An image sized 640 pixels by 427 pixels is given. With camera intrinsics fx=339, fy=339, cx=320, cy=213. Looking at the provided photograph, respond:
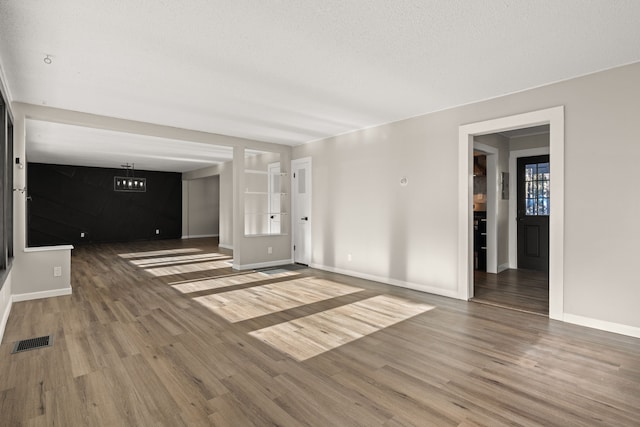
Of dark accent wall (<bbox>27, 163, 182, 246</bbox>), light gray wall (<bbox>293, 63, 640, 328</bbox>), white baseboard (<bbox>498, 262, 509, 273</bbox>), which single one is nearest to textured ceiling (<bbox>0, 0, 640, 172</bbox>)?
light gray wall (<bbox>293, 63, 640, 328</bbox>)

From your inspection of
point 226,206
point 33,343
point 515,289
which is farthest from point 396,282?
point 226,206

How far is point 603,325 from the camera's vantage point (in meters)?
3.34

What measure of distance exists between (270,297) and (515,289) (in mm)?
3537

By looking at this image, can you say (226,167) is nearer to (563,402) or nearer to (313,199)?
(313,199)

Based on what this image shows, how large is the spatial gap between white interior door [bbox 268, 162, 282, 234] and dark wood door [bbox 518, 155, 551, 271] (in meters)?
4.87

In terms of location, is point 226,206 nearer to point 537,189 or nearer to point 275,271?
point 275,271

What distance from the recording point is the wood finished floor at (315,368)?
2.01 metres

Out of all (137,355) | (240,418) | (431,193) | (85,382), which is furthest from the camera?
(431,193)

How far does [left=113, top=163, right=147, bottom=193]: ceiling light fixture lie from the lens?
448 inches

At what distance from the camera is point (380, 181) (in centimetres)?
549

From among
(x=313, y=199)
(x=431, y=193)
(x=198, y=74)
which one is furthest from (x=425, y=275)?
(x=198, y=74)

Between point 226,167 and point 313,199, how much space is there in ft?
13.8

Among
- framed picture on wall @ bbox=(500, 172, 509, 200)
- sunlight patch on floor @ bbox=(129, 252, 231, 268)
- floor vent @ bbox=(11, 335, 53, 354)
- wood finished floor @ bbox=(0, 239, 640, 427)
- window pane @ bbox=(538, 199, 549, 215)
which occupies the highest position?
framed picture on wall @ bbox=(500, 172, 509, 200)

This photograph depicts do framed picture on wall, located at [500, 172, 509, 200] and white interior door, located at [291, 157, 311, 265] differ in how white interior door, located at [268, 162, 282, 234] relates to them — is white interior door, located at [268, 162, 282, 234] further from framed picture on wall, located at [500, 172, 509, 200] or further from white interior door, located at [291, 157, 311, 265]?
framed picture on wall, located at [500, 172, 509, 200]
